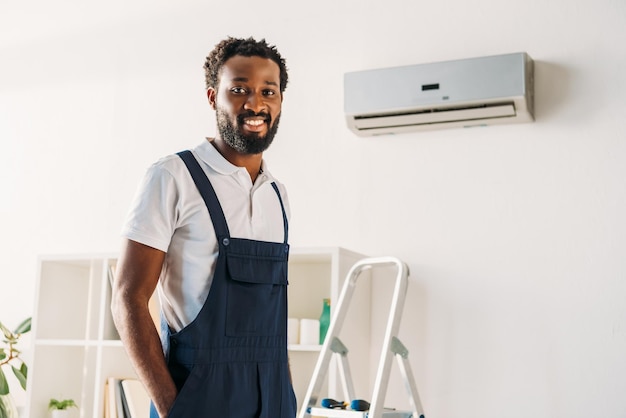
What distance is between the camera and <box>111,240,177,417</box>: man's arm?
60.8 inches

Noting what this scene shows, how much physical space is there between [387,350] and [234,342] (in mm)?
1314

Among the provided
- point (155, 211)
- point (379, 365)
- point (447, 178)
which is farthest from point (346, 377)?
point (155, 211)

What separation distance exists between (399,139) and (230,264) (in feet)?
6.44

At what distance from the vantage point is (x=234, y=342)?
1.65 metres

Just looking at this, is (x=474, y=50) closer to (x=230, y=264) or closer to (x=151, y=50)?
→ (x=151, y=50)

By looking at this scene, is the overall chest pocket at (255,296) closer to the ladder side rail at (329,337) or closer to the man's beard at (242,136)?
the man's beard at (242,136)

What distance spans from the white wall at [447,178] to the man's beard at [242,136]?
67.7 inches

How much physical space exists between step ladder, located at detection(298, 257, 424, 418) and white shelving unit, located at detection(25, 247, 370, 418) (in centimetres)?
10

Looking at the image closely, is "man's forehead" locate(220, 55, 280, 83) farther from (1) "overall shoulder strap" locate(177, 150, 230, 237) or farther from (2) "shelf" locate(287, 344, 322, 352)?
(2) "shelf" locate(287, 344, 322, 352)

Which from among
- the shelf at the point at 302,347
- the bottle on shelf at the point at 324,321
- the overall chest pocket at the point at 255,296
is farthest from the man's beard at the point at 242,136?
the bottle on shelf at the point at 324,321

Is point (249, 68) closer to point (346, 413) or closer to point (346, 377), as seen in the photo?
point (346, 413)

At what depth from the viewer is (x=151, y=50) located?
13.5 feet

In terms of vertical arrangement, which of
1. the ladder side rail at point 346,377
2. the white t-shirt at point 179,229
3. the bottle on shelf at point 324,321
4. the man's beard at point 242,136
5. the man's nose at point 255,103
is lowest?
the ladder side rail at point 346,377

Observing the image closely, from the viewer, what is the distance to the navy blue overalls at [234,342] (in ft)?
5.22
